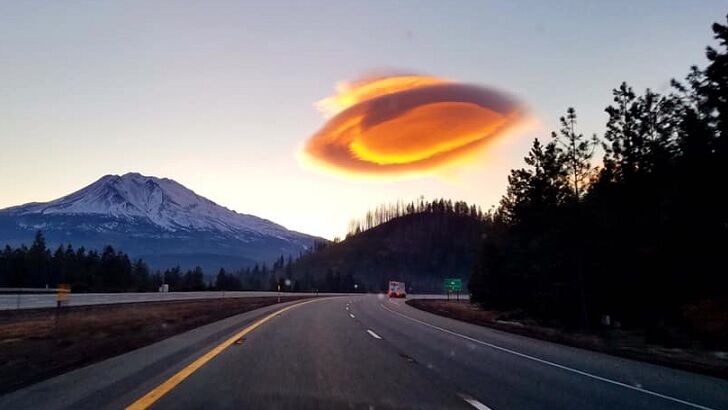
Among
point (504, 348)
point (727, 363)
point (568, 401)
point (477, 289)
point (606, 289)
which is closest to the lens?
point (568, 401)

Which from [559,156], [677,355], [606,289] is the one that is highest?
[559,156]

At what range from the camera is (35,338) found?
2097 cm

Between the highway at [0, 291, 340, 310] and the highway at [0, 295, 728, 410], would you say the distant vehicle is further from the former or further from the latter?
the highway at [0, 295, 728, 410]

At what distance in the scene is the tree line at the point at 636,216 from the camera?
23594 millimetres

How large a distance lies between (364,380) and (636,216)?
25.4 m

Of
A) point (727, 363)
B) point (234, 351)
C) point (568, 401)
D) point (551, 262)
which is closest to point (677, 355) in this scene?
point (727, 363)

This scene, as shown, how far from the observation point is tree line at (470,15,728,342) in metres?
23.6

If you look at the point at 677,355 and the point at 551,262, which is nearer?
the point at 677,355

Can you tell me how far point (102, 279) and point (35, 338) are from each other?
8862 cm

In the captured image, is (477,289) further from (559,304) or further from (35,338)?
(35,338)

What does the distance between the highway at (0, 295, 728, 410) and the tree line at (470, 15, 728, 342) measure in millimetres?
11542

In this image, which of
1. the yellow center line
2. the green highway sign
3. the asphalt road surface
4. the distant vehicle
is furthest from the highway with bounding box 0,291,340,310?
the distant vehicle

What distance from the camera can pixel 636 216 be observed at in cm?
3136

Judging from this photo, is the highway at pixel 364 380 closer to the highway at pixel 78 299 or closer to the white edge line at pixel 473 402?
the white edge line at pixel 473 402
